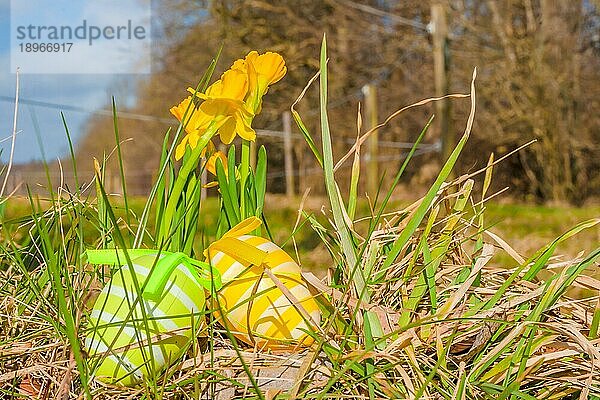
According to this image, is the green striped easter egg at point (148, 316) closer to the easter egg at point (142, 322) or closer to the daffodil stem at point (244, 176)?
the easter egg at point (142, 322)

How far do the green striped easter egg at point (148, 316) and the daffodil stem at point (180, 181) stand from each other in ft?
0.21

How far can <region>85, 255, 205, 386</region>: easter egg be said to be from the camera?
21.5 inches

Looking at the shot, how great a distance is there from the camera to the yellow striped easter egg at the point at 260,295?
0.58 metres

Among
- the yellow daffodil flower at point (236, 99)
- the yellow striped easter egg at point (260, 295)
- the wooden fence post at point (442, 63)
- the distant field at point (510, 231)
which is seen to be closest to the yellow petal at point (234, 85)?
the yellow daffodil flower at point (236, 99)

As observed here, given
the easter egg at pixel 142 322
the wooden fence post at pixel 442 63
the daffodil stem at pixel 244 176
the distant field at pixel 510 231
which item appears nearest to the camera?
the easter egg at pixel 142 322

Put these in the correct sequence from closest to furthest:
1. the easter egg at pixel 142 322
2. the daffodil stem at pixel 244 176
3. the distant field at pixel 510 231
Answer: the easter egg at pixel 142 322 → the daffodil stem at pixel 244 176 → the distant field at pixel 510 231

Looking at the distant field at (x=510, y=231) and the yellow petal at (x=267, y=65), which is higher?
the yellow petal at (x=267, y=65)

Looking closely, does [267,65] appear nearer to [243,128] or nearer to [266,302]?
[243,128]

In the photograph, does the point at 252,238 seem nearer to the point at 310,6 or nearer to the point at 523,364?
the point at 523,364

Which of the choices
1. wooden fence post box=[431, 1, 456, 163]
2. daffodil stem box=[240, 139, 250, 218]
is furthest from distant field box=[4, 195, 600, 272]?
daffodil stem box=[240, 139, 250, 218]

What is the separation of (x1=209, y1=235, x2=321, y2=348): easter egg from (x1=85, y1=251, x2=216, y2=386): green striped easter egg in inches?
1.2

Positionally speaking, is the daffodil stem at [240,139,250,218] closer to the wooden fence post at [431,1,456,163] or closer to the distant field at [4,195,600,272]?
the distant field at [4,195,600,272]

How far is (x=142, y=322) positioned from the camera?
552 mm

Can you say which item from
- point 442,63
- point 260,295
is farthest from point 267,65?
point 442,63
